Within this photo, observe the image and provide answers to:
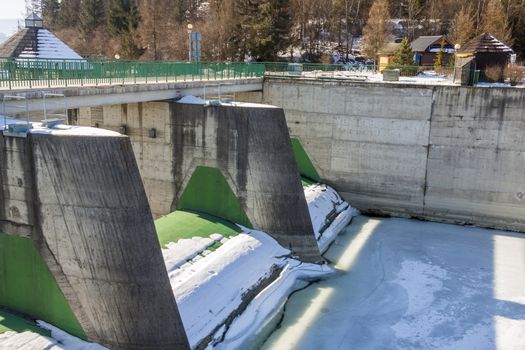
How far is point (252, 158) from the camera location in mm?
18281

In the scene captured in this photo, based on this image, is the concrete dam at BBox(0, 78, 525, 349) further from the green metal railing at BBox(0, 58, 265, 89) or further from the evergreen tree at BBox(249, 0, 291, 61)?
the evergreen tree at BBox(249, 0, 291, 61)

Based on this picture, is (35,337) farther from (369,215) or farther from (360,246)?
(369,215)

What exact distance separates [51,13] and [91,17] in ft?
63.7

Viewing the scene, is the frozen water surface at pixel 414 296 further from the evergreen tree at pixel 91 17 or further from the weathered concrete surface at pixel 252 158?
the evergreen tree at pixel 91 17

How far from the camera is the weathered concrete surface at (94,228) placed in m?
10.9

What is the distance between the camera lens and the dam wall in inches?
884

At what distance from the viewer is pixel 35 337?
11.1 m

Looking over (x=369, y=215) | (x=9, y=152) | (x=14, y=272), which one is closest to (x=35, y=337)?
(x=14, y=272)

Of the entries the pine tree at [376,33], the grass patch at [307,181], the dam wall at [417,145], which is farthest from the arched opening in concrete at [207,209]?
the pine tree at [376,33]

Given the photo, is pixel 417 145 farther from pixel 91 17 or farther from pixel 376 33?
pixel 91 17

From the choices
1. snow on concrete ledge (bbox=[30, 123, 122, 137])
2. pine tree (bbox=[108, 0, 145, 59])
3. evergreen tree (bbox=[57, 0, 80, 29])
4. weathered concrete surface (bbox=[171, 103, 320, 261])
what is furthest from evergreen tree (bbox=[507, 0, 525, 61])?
evergreen tree (bbox=[57, 0, 80, 29])

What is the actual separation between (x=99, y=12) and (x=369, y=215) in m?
55.8

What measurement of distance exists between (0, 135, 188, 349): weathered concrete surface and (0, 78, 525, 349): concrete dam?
0.03 meters

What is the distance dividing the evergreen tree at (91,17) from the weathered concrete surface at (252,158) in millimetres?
52795
